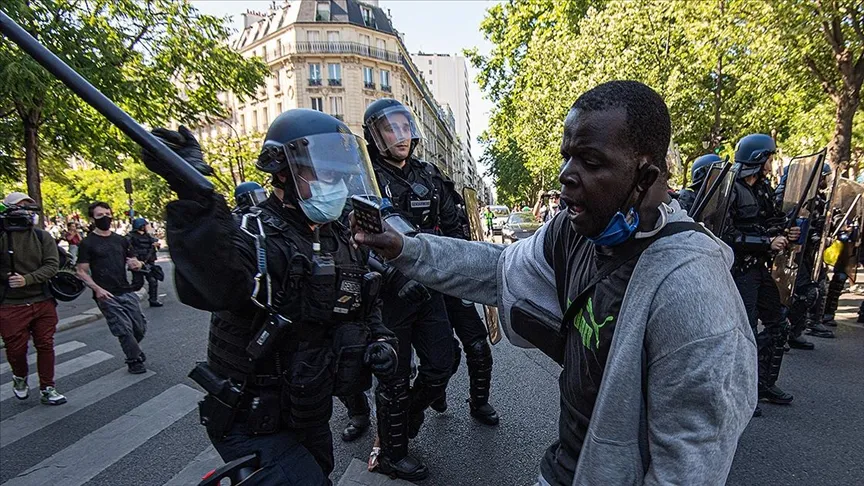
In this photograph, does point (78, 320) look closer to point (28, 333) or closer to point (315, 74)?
point (28, 333)

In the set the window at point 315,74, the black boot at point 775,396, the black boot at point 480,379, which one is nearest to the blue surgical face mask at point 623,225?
the black boot at point 480,379

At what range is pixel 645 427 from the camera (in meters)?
1.07

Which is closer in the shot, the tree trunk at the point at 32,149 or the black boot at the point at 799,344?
the black boot at the point at 799,344

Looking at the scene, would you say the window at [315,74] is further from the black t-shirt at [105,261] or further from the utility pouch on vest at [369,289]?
the utility pouch on vest at [369,289]

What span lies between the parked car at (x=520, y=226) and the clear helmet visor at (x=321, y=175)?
51.1 ft

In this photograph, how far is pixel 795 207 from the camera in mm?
4340

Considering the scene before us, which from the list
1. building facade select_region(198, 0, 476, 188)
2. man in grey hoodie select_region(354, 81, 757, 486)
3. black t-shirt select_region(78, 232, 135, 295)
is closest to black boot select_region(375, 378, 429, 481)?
man in grey hoodie select_region(354, 81, 757, 486)

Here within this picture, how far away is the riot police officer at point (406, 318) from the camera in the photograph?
2.94m

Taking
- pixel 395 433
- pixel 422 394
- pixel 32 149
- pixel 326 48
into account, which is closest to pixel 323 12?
pixel 326 48

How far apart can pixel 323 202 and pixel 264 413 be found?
32.7 inches

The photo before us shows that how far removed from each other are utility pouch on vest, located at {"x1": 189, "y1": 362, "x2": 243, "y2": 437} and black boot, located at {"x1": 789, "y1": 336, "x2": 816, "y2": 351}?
6.01 metres

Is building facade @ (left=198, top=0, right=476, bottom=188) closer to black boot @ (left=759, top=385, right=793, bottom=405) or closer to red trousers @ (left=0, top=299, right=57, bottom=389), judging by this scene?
red trousers @ (left=0, top=299, right=57, bottom=389)

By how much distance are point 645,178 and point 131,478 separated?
365cm

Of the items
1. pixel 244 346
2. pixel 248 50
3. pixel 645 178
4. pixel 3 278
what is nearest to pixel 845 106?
pixel 645 178
